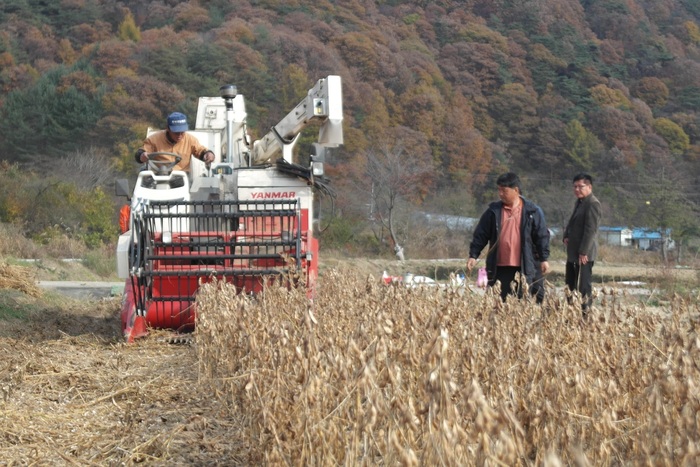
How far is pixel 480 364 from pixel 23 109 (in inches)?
1925

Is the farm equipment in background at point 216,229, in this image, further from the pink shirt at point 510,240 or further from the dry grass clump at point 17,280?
the dry grass clump at point 17,280

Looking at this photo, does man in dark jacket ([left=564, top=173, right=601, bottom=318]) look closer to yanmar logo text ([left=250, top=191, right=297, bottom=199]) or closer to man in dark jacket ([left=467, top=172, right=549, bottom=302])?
man in dark jacket ([left=467, top=172, right=549, bottom=302])

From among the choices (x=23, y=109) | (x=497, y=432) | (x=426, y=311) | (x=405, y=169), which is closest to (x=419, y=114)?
(x=405, y=169)

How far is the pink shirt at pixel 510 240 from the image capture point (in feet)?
30.6

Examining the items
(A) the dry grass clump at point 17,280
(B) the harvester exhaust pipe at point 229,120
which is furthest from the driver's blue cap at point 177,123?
(A) the dry grass clump at point 17,280

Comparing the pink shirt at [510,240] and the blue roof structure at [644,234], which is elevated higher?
the pink shirt at [510,240]

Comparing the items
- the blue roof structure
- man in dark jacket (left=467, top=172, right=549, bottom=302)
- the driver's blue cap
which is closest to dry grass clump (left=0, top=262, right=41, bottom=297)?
the driver's blue cap

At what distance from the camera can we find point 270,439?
4.42 meters

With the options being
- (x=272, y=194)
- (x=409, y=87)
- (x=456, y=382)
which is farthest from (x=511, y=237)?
(x=409, y=87)

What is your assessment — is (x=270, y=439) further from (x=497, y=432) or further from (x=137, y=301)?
(x=137, y=301)

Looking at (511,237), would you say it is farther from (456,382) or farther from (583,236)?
(456,382)

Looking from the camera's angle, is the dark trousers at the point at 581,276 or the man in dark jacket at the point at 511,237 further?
the dark trousers at the point at 581,276

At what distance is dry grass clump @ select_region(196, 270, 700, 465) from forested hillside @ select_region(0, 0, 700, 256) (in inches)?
1281

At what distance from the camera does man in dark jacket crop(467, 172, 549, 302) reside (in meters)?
9.32
